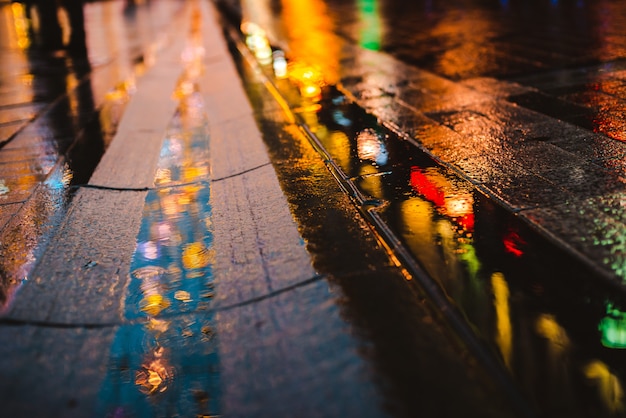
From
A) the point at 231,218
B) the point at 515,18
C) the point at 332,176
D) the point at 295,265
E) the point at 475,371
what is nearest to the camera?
the point at 475,371

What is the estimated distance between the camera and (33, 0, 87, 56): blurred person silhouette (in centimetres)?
1644

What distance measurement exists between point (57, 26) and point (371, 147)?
1440 centimetres

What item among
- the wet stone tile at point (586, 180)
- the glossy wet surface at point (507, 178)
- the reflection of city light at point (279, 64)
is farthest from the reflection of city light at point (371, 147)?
the reflection of city light at point (279, 64)

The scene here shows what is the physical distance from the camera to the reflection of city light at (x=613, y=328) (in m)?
2.71

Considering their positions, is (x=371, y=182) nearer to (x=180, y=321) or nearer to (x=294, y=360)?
(x=180, y=321)

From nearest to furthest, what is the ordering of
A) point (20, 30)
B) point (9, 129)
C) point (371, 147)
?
point (371, 147), point (9, 129), point (20, 30)

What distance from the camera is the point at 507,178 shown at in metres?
4.70

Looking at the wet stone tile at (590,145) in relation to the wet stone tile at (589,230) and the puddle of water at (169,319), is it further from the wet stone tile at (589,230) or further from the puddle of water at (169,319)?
the puddle of water at (169,319)

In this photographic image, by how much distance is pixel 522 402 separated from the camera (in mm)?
2410

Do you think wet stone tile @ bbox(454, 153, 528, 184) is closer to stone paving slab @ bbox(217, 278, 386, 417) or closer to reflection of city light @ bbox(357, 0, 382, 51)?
stone paving slab @ bbox(217, 278, 386, 417)

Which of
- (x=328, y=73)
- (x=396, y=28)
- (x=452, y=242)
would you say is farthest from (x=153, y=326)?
(x=396, y=28)

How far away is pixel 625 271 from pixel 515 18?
15252 millimetres

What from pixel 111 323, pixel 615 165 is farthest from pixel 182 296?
pixel 615 165

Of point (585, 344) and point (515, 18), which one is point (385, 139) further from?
point (515, 18)
